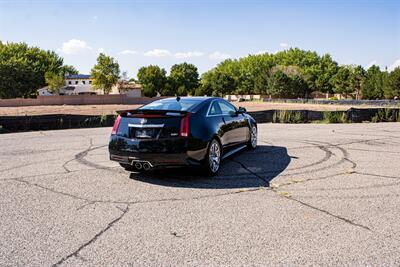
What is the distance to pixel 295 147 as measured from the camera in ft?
31.5

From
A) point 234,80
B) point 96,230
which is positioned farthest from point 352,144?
point 234,80

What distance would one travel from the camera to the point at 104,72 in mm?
75875

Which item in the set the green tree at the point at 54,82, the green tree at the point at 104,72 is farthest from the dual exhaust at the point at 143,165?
the green tree at the point at 54,82

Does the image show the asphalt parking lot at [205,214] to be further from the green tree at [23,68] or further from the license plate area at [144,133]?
the green tree at [23,68]

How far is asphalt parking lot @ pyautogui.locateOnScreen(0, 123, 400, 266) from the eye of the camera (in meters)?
3.41

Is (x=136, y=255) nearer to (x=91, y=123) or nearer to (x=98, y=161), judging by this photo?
(x=98, y=161)

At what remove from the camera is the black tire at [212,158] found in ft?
20.4

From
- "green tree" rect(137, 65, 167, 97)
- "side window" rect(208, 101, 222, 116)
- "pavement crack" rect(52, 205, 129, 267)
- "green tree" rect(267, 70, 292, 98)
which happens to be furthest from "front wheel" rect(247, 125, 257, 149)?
"green tree" rect(267, 70, 292, 98)

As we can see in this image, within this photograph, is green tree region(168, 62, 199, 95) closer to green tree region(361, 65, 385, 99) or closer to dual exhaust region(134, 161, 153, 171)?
green tree region(361, 65, 385, 99)

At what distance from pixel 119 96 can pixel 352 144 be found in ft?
188

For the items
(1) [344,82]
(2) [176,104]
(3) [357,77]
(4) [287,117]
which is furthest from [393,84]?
(2) [176,104]

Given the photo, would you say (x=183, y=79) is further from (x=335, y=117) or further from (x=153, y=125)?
(x=153, y=125)

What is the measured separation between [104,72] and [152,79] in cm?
1827

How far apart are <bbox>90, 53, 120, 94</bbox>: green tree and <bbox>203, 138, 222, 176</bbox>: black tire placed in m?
73.0
